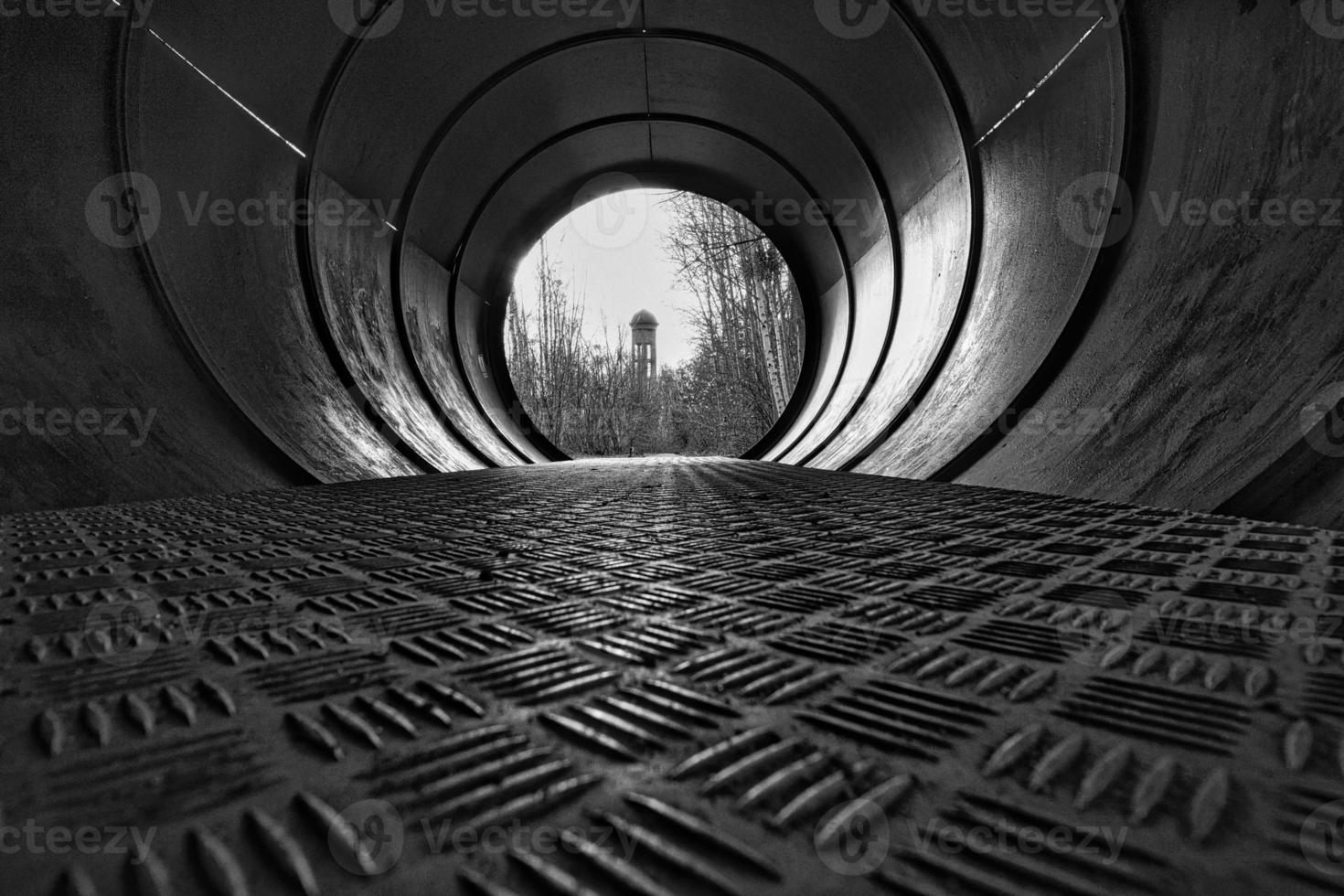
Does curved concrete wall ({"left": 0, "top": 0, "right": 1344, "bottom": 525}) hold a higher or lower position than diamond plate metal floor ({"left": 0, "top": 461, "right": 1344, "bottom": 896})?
higher

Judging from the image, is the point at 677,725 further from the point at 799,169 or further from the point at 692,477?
the point at 799,169

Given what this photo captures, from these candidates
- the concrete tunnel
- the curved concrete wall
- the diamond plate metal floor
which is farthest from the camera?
the curved concrete wall

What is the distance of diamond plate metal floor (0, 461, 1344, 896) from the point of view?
66 cm

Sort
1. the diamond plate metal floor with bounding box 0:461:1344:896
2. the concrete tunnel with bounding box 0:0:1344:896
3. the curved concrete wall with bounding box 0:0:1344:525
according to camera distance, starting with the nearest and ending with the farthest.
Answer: the diamond plate metal floor with bounding box 0:461:1344:896
the concrete tunnel with bounding box 0:0:1344:896
the curved concrete wall with bounding box 0:0:1344:525

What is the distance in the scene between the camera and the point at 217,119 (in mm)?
4559

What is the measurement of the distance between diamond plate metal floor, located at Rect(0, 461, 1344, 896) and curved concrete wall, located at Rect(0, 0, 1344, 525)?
1605 mm

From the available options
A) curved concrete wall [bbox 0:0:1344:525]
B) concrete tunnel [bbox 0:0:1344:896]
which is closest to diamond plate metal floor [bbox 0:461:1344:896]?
concrete tunnel [bbox 0:0:1344:896]

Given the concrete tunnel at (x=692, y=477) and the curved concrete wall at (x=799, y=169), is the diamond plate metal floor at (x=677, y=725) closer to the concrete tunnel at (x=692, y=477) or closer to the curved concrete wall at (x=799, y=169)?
the concrete tunnel at (x=692, y=477)

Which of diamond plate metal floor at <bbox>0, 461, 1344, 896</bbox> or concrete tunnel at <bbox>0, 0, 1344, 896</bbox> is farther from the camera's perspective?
concrete tunnel at <bbox>0, 0, 1344, 896</bbox>

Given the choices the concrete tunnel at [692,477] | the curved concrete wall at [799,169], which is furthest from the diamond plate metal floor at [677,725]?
the curved concrete wall at [799,169]

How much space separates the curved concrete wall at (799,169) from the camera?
118 inches

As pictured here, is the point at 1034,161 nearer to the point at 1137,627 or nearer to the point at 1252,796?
the point at 1137,627

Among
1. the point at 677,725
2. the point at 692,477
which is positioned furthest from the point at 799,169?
the point at 677,725

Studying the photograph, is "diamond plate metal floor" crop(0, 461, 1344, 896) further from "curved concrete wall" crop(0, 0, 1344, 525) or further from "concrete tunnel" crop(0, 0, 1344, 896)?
"curved concrete wall" crop(0, 0, 1344, 525)
